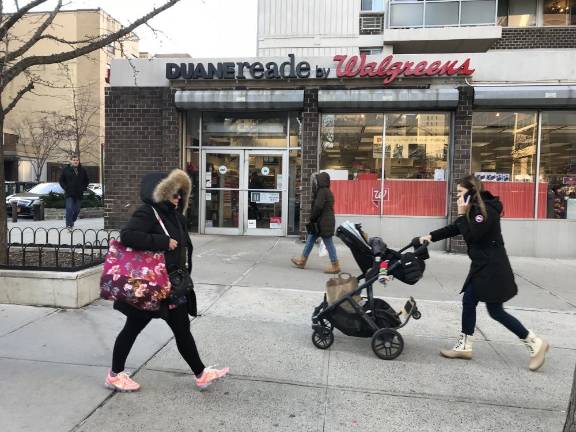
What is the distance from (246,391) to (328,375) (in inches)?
28.0

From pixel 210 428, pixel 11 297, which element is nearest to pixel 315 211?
pixel 11 297

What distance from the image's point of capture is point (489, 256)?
13.4 ft

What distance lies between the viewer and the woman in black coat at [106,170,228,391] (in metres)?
3.25

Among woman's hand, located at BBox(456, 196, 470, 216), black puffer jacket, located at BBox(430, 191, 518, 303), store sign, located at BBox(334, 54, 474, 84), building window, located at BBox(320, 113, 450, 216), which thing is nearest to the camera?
black puffer jacket, located at BBox(430, 191, 518, 303)

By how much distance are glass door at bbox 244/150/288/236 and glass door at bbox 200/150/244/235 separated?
0.20 meters

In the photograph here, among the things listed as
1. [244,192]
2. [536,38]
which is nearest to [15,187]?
[244,192]

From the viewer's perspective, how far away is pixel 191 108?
439 inches

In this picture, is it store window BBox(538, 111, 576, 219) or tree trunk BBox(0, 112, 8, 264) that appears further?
store window BBox(538, 111, 576, 219)

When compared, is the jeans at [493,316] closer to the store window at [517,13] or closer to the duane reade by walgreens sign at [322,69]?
the duane reade by walgreens sign at [322,69]

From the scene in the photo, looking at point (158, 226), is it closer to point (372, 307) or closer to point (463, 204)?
point (372, 307)

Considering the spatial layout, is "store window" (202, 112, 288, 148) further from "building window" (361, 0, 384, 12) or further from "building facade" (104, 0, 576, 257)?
"building window" (361, 0, 384, 12)

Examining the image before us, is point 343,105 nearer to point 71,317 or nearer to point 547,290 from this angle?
point 547,290

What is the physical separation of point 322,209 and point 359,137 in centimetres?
388

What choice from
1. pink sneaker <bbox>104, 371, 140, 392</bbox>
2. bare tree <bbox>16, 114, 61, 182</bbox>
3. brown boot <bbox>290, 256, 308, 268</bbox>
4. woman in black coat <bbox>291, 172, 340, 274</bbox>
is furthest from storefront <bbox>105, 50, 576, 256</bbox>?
bare tree <bbox>16, 114, 61, 182</bbox>
